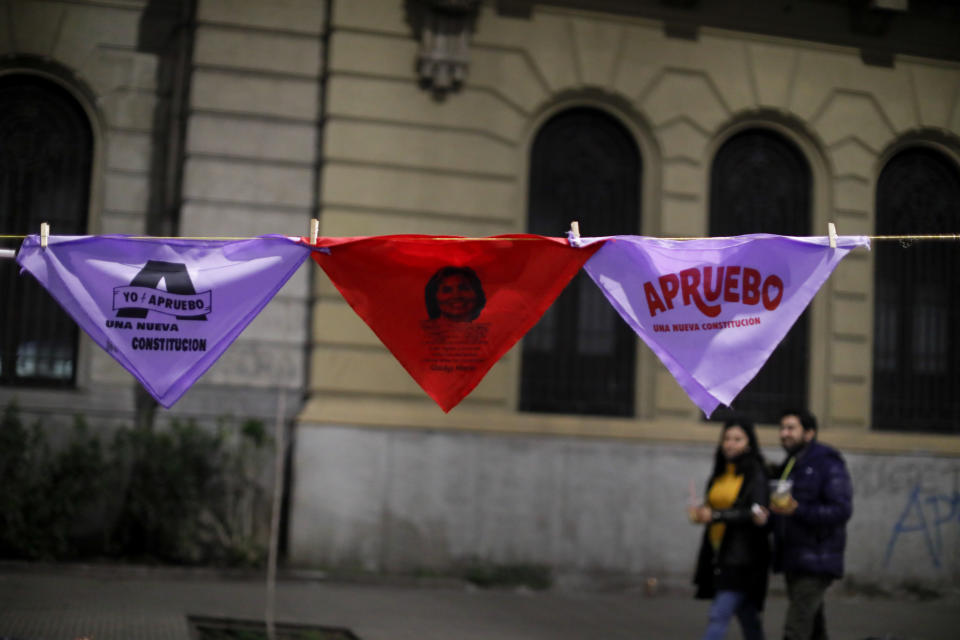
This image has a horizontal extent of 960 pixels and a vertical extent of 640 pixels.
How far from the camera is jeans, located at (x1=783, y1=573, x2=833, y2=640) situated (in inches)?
314

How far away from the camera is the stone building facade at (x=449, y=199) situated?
1319cm

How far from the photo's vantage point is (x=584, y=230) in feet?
47.0

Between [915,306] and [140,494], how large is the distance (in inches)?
374

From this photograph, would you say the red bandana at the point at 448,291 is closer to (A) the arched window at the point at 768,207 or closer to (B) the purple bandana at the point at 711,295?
(B) the purple bandana at the point at 711,295

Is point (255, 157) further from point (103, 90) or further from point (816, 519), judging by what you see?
point (816, 519)

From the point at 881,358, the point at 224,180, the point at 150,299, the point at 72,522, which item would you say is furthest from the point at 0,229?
the point at 881,358

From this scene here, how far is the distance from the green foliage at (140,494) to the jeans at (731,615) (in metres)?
5.99

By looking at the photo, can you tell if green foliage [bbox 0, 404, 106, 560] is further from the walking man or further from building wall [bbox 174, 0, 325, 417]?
the walking man

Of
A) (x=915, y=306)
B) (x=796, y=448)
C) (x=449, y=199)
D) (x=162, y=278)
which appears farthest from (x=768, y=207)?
(x=162, y=278)

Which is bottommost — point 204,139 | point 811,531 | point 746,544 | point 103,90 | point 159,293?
point 746,544

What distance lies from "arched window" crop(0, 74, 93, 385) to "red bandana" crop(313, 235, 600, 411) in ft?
25.2

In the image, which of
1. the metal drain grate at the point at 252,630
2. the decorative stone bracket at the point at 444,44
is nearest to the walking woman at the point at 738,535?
the metal drain grate at the point at 252,630

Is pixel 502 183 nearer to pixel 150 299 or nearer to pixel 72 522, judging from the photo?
pixel 72 522

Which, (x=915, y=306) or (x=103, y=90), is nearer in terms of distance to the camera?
(x=103, y=90)
